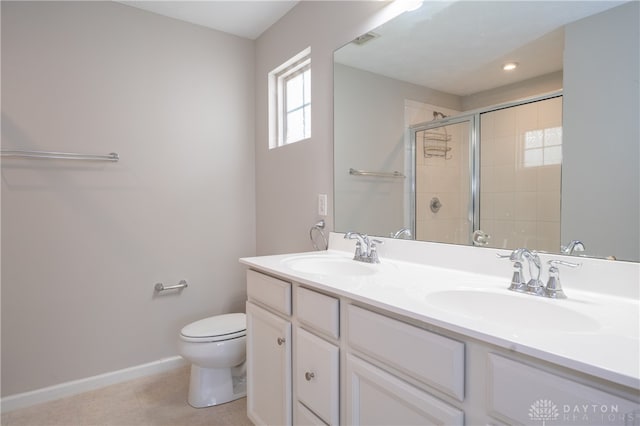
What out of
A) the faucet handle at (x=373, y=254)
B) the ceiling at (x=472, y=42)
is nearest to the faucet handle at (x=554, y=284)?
the ceiling at (x=472, y=42)

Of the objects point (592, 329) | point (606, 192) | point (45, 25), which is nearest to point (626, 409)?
point (592, 329)

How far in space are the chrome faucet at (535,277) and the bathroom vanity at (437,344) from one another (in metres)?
0.03

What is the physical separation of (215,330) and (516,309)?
1.54 metres

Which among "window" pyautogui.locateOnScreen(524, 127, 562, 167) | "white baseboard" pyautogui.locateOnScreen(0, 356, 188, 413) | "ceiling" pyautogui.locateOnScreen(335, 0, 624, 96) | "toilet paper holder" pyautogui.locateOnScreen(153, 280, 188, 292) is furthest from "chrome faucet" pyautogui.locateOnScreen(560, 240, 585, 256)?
"white baseboard" pyautogui.locateOnScreen(0, 356, 188, 413)

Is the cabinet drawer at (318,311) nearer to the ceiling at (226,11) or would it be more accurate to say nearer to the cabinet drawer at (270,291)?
the cabinet drawer at (270,291)

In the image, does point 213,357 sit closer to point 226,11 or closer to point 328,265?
point 328,265

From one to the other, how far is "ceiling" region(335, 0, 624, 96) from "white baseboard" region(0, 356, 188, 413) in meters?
2.30

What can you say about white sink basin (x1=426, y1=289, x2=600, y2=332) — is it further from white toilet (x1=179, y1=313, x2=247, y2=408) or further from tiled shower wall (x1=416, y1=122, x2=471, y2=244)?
white toilet (x1=179, y1=313, x2=247, y2=408)

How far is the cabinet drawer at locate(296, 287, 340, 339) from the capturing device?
111 centimetres

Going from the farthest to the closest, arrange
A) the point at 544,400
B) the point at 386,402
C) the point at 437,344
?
1. the point at 386,402
2. the point at 437,344
3. the point at 544,400

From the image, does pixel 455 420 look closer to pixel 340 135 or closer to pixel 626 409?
pixel 626 409

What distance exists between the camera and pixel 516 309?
0.98 m

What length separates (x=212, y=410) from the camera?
6.12 feet

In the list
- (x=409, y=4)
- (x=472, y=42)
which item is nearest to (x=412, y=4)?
(x=409, y=4)
